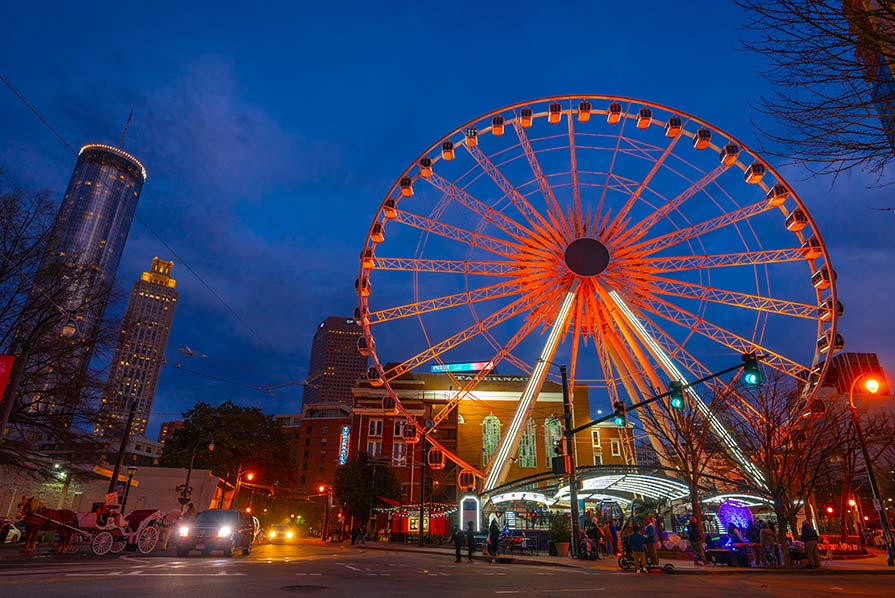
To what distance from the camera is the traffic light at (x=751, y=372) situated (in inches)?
662

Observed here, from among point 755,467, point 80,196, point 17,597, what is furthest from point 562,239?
point 80,196

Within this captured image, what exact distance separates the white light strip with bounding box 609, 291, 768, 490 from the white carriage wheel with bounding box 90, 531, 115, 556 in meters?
25.2

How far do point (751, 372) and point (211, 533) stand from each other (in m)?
19.1

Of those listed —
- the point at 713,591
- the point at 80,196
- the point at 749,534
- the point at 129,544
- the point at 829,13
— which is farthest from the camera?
the point at 80,196

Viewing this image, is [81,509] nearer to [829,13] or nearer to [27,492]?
[27,492]

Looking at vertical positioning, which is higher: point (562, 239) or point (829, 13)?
point (562, 239)

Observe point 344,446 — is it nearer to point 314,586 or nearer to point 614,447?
point 614,447

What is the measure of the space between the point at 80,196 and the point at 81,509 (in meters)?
182

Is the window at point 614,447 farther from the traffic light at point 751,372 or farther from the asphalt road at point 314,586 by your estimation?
the asphalt road at point 314,586

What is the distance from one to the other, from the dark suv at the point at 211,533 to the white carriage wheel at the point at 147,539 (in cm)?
244

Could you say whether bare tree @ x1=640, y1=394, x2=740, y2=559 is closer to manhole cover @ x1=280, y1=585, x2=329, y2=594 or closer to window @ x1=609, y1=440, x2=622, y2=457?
manhole cover @ x1=280, y1=585, x2=329, y2=594

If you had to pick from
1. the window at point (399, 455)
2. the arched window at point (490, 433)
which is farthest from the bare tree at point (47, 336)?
the arched window at point (490, 433)

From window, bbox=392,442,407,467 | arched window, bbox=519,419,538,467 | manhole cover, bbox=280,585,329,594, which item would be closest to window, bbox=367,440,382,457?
window, bbox=392,442,407,467

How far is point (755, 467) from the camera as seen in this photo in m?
28.3
